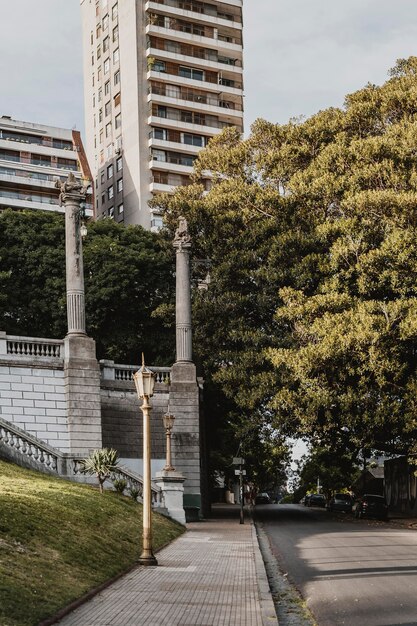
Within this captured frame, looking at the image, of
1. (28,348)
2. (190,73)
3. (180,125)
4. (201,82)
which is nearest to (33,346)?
(28,348)

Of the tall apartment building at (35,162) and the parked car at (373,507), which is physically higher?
the tall apartment building at (35,162)

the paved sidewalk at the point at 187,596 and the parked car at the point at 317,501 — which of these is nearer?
the paved sidewalk at the point at 187,596

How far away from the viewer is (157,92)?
76.9 metres

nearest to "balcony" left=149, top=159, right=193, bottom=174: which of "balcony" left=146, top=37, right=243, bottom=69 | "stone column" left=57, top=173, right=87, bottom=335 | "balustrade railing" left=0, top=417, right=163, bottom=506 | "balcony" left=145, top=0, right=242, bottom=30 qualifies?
"balcony" left=146, top=37, right=243, bottom=69

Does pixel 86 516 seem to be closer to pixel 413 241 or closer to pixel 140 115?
pixel 413 241

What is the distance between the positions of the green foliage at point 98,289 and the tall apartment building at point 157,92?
72.7 ft

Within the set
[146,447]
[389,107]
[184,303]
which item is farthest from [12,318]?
[146,447]

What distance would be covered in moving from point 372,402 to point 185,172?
4724 centimetres

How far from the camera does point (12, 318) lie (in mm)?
51156

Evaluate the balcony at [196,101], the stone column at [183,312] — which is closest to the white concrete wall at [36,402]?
the stone column at [183,312]

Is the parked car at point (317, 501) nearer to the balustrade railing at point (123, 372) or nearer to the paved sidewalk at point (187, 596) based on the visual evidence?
the balustrade railing at point (123, 372)

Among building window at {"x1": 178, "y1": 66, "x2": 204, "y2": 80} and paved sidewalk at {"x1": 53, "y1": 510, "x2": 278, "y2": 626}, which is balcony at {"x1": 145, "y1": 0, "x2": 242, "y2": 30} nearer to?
building window at {"x1": 178, "y1": 66, "x2": 204, "y2": 80}

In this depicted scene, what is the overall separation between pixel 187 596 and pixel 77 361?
23.1 metres

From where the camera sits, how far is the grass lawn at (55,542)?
10805mm
